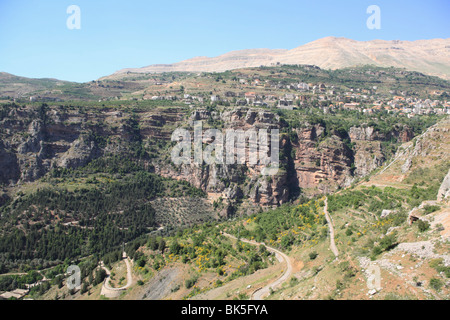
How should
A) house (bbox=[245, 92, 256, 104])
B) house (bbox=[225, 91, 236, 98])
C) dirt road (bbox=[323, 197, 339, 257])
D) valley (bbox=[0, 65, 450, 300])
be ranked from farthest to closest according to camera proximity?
house (bbox=[225, 91, 236, 98]), house (bbox=[245, 92, 256, 104]), dirt road (bbox=[323, 197, 339, 257]), valley (bbox=[0, 65, 450, 300])

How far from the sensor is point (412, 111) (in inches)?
3191

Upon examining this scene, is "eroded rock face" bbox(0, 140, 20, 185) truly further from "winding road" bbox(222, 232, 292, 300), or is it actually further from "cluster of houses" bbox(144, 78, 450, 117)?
"winding road" bbox(222, 232, 292, 300)

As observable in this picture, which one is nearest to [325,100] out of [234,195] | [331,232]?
[234,195]

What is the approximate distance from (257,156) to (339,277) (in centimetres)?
4818

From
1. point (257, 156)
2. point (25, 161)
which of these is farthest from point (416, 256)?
point (25, 161)


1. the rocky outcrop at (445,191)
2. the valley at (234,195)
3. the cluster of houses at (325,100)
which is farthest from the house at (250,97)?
the rocky outcrop at (445,191)

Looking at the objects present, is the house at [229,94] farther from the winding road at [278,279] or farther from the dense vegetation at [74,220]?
the winding road at [278,279]

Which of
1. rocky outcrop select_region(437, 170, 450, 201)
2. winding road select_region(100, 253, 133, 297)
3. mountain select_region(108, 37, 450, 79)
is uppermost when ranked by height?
mountain select_region(108, 37, 450, 79)

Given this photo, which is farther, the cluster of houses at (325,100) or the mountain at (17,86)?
the mountain at (17,86)

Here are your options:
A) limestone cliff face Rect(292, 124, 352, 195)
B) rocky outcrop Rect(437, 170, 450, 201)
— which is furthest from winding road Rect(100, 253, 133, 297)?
limestone cliff face Rect(292, 124, 352, 195)

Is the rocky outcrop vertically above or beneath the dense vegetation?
above

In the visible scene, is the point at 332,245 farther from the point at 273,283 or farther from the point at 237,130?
the point at 237,130

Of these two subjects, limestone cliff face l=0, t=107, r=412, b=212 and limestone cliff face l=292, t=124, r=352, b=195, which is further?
limestone cliff face l=292, t=124, r=352, b=195

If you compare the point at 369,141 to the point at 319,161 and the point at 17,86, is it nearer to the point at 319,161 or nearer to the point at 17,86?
the point at 319,161
